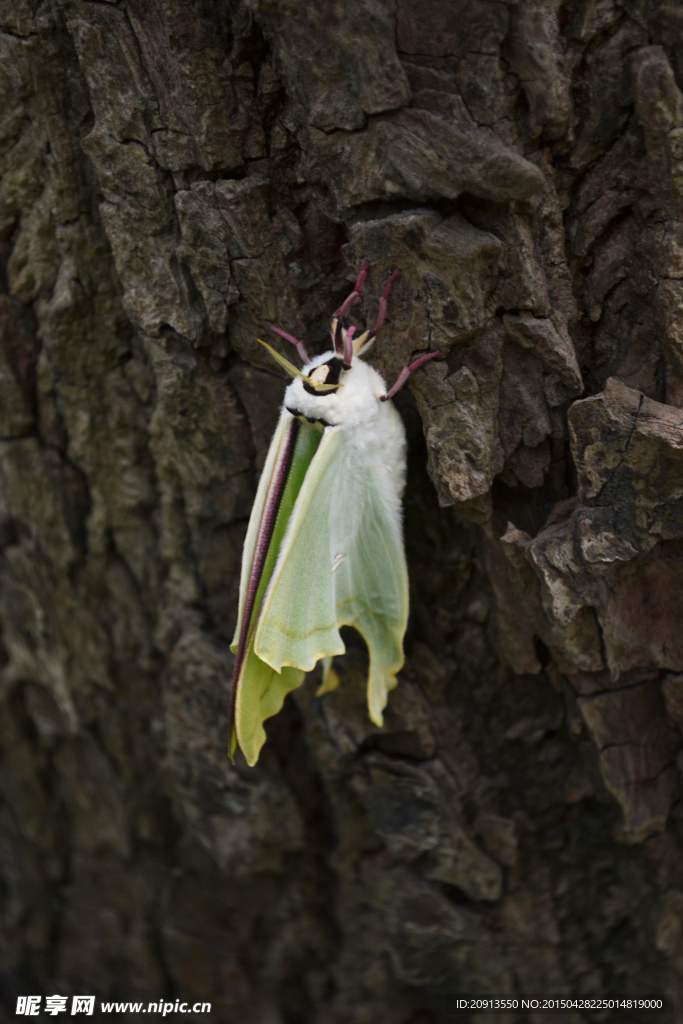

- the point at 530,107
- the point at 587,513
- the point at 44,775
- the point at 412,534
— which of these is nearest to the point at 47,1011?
the point at 44,775

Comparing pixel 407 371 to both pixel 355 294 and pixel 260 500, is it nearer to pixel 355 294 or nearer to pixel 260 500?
pixel 355 294

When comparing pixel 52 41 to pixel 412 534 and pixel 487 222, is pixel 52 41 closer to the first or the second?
pixel 487 222

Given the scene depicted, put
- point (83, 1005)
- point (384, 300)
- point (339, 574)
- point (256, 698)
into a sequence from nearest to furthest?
point (384, 300), point (256, 698), point (339, 574), point (83, 1005)

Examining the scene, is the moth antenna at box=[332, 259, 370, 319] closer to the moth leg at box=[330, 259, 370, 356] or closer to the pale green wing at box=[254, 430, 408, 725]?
the moth leg at box=[330, 259, 370, 356]

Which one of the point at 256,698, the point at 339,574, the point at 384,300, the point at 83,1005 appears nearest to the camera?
the point at 384,300

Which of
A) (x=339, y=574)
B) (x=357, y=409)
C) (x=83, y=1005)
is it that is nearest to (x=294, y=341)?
(x=357, y=409)

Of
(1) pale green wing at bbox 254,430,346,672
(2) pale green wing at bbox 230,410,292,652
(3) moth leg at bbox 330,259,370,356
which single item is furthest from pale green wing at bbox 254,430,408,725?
(3) moth leg at bbox 330,259,370,356
